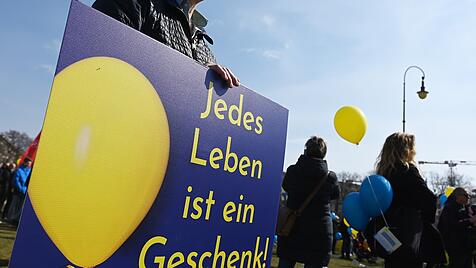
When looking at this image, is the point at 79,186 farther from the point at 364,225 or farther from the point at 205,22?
the point at 364,225

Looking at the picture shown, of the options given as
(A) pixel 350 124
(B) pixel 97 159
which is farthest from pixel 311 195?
(B) pixel 97 159

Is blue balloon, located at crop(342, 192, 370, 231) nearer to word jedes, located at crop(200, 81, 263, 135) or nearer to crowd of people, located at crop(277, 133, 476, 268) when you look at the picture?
crowd of people, located at crop(277, 133, 476, 268)

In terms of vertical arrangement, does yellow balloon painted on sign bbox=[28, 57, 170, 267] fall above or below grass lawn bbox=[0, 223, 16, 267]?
above

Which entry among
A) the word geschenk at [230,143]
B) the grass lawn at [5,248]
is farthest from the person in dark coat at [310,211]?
the grass lawn at [5,248]

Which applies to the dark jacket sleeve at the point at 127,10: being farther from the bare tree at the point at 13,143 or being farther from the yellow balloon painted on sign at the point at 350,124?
the bare tree at the point at 13,143

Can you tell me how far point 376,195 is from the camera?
336cm

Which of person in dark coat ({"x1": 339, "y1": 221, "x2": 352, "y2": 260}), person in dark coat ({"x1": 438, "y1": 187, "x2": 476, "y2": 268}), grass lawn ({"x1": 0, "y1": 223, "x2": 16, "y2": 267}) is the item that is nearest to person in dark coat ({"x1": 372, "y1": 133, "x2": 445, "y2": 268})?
person in dark coat ({"x1": 438, "y1": 187, "x2": 476, "y2": 268})

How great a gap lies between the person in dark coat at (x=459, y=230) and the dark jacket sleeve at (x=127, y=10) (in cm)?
612

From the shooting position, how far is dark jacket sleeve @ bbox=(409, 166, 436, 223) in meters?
3.14

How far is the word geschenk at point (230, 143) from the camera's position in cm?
142

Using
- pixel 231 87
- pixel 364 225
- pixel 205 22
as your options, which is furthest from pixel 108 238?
pixel 364 225

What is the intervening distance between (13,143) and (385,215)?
184 feet

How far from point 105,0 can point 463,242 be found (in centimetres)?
644

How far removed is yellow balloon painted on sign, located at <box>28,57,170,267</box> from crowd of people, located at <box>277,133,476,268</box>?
8.33 feet
